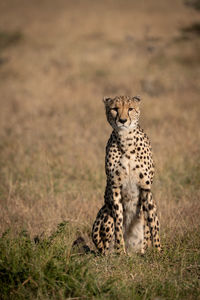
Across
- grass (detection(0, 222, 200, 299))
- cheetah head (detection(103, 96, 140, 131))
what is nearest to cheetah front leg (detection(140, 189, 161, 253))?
grass (detection(0, 222, 200, 299))

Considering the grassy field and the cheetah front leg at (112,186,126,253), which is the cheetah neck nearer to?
the cheetah front leg at (112,186,126,253)

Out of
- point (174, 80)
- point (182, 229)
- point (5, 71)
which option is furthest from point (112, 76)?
point (182, 229)

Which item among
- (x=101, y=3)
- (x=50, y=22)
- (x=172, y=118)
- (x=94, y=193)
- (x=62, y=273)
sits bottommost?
(x=62, y=273)

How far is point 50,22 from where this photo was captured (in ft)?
56.7

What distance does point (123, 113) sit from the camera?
295cm

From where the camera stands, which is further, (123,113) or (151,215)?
(151,215)

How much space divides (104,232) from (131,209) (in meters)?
0.27

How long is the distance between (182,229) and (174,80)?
6687mm

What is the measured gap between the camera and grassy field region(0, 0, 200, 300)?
97.1 inches

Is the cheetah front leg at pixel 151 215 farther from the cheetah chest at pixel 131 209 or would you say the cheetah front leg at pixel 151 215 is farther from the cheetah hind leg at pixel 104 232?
the cheetah hind leg at pixel 104 232

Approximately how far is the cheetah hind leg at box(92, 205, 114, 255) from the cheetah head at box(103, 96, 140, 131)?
26.9 inches

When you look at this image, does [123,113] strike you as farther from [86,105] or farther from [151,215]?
[86,105]

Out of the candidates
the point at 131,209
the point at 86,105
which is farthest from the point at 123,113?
the point at 86,105

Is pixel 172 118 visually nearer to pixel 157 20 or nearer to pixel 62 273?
pixel 62 273
